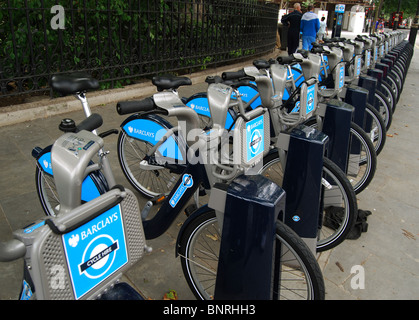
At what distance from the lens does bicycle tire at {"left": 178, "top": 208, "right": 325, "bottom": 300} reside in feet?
6.08

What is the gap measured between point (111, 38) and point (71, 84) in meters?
4.05

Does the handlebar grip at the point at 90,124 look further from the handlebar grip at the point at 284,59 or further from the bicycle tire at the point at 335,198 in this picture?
the handlebar grip at the point at 284,59

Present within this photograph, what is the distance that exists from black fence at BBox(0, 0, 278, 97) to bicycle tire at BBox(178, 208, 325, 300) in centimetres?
373

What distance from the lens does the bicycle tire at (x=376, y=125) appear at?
13.7 ft

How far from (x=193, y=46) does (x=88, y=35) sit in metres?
2.50

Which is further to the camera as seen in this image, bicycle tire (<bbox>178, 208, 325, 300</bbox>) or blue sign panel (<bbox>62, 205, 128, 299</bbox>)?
bicycle tire (<bbox>178, 208, 325, 300</bbox>)

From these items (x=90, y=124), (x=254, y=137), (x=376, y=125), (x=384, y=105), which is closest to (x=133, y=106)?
(x=90, y=124)

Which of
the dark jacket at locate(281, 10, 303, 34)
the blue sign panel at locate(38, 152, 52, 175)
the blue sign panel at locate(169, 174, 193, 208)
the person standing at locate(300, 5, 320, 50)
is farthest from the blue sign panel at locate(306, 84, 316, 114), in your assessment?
the dark jacket at locate(281, 10, 303, 34)

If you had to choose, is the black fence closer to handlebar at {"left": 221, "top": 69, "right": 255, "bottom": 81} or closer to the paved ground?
the paved ground

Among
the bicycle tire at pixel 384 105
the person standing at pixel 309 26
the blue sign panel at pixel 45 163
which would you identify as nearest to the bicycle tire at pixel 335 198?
the blue sign panel at pixel 45 163

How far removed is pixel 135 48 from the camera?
6145 millimetres

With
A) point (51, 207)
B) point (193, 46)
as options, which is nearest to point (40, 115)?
point (51, 207)

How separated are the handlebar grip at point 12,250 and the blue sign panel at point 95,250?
0.13 metres
